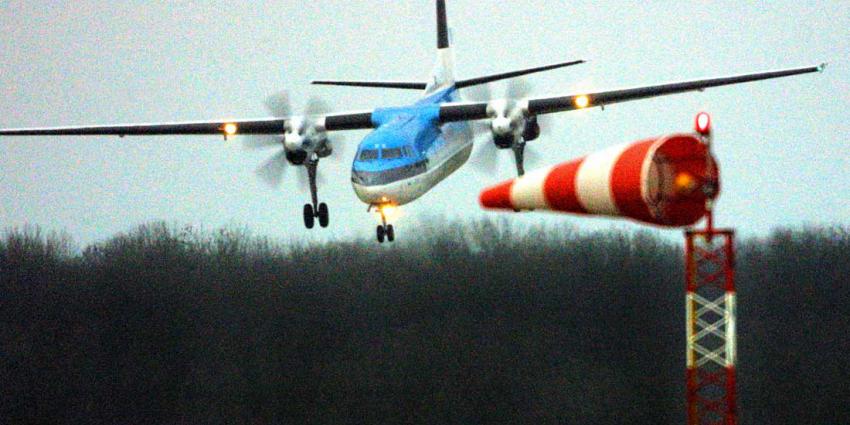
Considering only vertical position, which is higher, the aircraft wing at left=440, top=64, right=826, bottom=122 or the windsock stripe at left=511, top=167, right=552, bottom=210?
the aircraft wing at left=440, top=64, right=826, bottom=122

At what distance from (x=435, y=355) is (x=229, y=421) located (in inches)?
286

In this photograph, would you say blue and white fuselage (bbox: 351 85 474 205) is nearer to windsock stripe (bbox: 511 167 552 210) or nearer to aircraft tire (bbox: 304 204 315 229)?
aircraft tire (bbox: 304 204 315 229)

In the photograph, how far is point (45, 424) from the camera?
54375 mm

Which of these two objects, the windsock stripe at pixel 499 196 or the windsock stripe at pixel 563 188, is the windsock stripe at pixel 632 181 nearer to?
the windsock stripe at pixel 563 188

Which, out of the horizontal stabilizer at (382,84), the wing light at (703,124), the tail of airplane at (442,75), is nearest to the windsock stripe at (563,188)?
the wing light at (703,124)

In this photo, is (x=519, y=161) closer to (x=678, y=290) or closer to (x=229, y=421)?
(x=678, y=290)

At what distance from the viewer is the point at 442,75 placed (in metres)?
59.7

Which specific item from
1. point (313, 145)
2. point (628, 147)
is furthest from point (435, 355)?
point (628, 147)

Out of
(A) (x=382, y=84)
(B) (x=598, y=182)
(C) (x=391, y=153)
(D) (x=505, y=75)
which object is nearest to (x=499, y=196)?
(B) (x=598, y=182)

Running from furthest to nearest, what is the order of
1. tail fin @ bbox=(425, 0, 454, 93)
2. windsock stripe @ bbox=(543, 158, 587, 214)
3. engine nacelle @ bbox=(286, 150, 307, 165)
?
tail fin @ bbox=(425, 0, 454, 93), engine nacelle @ bbox=(286, 150, 307, 165), windsock stripe @ bbox=(543, 158, 587, 214)

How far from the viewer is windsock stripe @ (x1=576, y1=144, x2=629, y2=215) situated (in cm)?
1434

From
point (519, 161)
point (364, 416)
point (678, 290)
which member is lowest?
point (364, 416)

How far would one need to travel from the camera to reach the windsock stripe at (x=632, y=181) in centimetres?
1395

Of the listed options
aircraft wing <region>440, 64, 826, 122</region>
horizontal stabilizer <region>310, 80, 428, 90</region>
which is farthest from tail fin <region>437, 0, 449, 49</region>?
aircraft wing <region>440, 64, 826, 122</region>
